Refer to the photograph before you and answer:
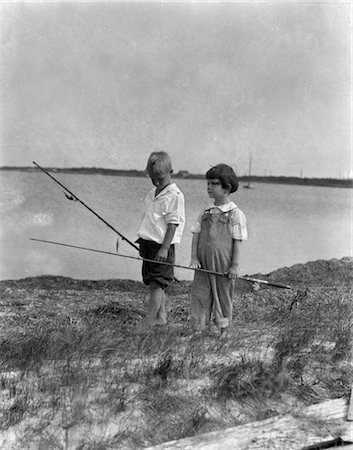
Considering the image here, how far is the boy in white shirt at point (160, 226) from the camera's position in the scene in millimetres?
4457

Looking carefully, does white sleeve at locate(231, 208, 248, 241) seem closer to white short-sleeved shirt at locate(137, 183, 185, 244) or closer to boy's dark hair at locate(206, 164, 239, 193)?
boy's dark hair at locate(206, 164, 239, 193)

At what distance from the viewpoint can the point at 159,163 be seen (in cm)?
446

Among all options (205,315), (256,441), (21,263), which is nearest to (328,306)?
(205,315)

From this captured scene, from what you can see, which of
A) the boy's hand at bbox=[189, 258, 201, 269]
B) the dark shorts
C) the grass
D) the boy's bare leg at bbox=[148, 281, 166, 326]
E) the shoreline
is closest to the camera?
the grass

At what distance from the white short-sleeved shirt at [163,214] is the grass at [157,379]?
701 millimetres

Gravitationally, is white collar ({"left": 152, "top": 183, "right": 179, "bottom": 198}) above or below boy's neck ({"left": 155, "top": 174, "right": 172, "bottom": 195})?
below

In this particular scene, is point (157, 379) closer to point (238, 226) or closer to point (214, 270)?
point (214, 270)

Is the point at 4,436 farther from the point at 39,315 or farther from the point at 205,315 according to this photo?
the point at 39,315

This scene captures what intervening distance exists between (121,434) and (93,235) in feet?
44.9

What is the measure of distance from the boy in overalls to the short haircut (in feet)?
1.09

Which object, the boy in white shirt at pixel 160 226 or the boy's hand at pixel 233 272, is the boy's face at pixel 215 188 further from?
the boy's hand at pixel 233 272

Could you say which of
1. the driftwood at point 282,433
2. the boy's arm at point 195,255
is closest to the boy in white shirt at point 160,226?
the boy's arm at point 195,255

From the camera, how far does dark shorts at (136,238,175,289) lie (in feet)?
15.0

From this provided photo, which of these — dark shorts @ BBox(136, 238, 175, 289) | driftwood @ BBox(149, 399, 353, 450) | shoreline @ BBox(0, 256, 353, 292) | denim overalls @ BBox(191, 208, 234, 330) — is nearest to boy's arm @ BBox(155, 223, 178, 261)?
dark shorts @ BBox(136, 238, 175, 289)
